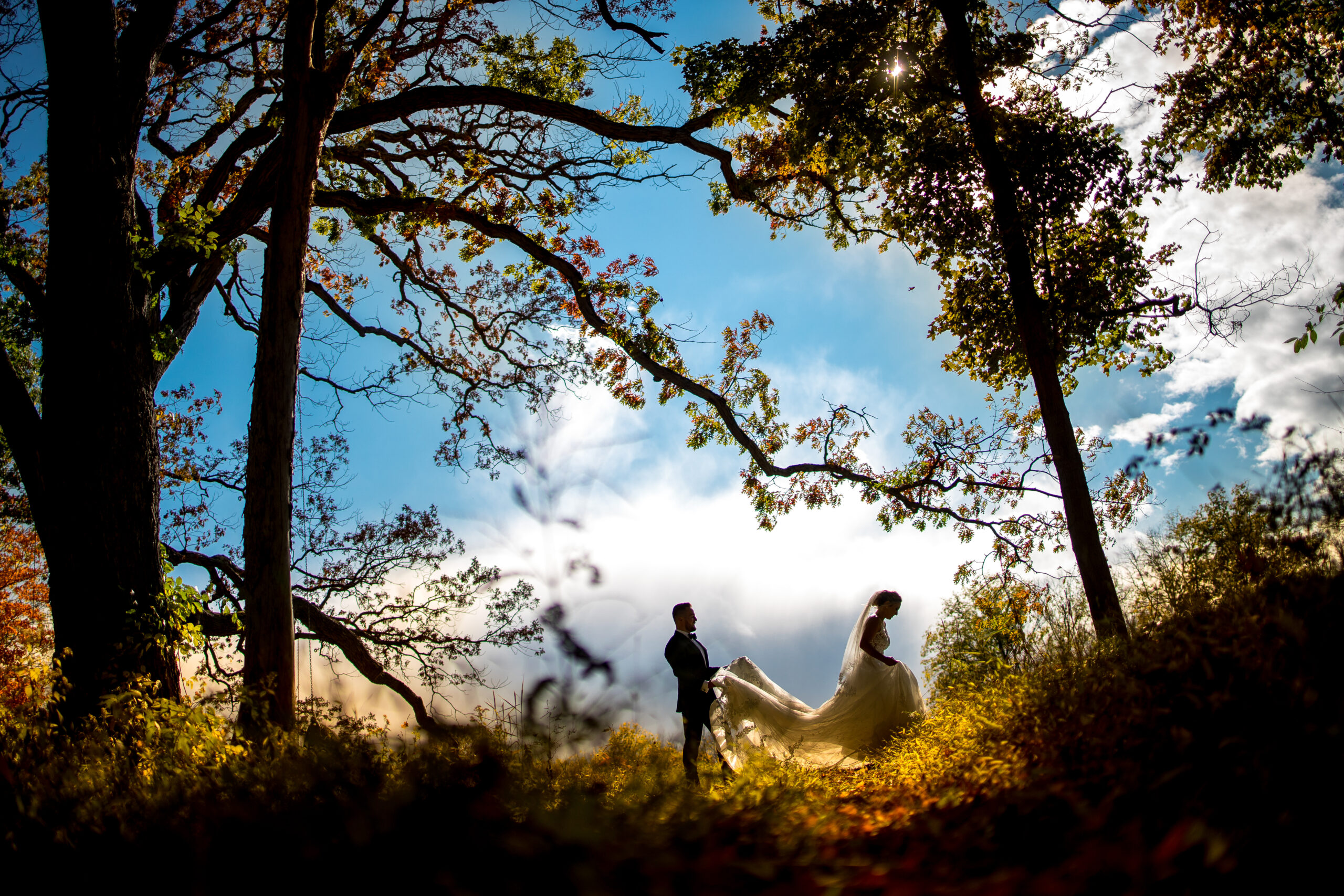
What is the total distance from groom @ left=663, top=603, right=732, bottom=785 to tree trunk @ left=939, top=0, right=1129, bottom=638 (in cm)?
397

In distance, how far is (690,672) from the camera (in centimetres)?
740

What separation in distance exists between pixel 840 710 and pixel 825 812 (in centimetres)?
616

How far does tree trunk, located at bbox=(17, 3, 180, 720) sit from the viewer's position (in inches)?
229

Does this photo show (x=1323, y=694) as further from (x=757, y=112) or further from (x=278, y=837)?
(x=757, y=112)

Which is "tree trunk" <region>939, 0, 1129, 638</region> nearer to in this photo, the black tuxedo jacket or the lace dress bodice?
the lace dress bodice

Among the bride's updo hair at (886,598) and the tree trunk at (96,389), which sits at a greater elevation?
the tree trunk at (96,389)

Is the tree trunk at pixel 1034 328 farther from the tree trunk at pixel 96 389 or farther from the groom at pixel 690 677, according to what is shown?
the tree trunk at pixel 96 389

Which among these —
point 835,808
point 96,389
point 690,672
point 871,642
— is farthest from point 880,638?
point 96,389

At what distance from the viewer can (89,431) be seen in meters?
6.21

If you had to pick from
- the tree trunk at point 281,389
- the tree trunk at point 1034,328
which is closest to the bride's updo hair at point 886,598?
the tree trunk at point 1034,328

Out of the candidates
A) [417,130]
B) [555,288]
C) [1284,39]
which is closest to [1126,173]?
[1284,39]

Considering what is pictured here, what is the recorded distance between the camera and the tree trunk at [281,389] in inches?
230

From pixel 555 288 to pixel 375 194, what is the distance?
310 centimetres

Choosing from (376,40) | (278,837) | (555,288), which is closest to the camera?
(278,837)
